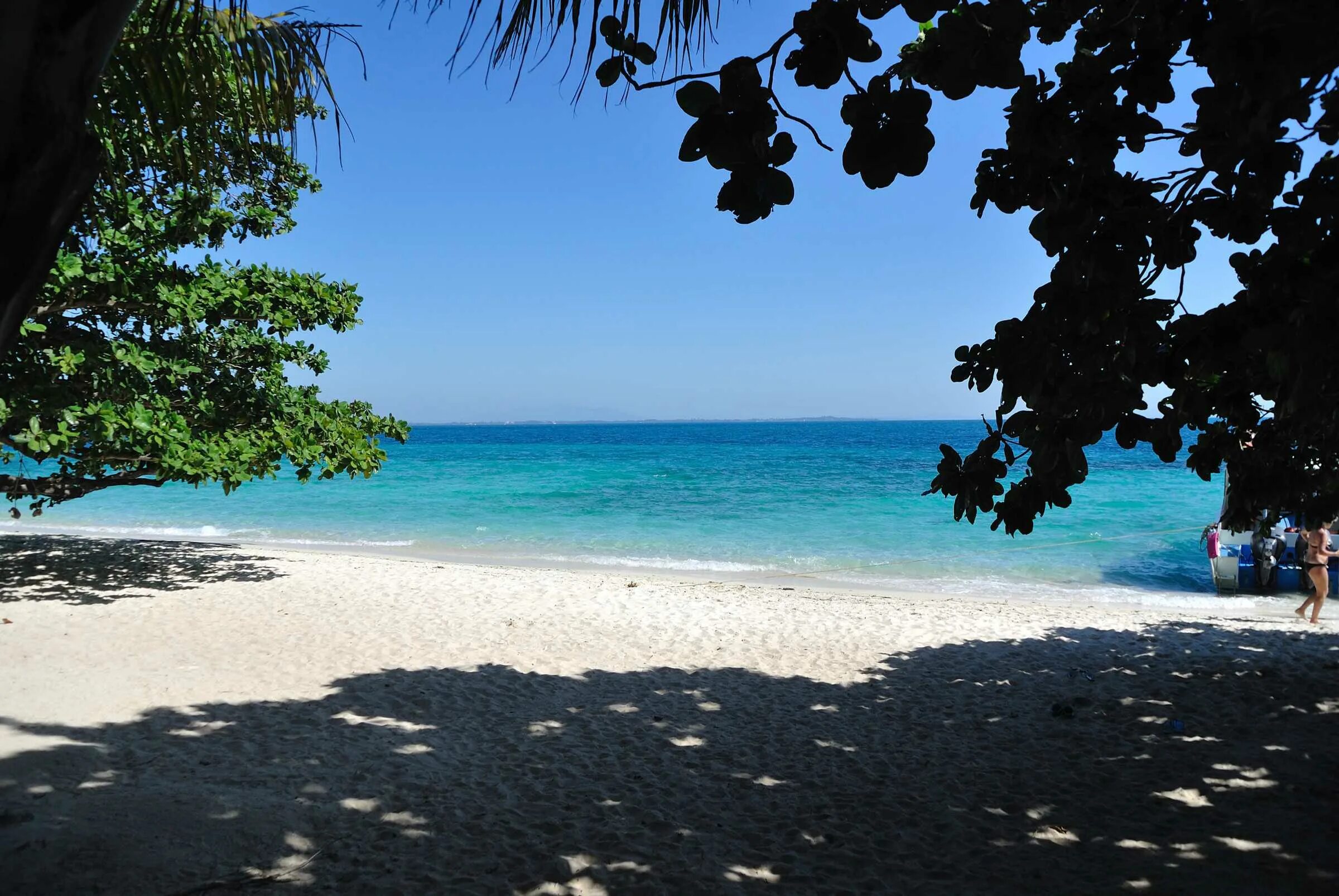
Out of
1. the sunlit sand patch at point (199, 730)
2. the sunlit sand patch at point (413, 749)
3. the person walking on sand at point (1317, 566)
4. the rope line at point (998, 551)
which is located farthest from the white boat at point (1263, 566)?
the sunlit sand patch at point (199, 730)

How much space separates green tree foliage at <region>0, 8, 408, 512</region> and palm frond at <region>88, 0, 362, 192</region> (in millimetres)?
3466

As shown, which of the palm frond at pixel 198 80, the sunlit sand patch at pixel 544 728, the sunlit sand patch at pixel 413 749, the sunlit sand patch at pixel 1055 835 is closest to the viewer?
the palm frond at pixel 198 80

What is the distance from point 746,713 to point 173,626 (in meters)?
5.79

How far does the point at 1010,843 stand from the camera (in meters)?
3.90

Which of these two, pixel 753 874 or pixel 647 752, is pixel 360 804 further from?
pixel 753 874

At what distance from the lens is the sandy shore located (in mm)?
3576

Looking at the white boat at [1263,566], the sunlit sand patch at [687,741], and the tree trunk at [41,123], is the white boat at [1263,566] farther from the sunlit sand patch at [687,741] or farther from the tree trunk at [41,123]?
the tree trunk at [41,123]

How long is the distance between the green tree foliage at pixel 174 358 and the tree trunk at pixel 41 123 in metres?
6.29

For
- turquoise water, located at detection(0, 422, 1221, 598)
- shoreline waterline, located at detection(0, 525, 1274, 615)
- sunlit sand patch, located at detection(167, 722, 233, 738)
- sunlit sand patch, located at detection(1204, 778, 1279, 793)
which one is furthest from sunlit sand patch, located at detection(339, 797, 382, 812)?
turquoise water, located at detection(0, 422, 1221, 598)

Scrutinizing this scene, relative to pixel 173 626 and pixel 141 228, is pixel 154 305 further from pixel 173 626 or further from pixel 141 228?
pixel 173 626

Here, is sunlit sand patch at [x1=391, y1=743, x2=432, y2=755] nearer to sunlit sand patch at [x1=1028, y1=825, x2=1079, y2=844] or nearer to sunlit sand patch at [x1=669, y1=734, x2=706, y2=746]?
sunlit sand patch at [x1=669, y1=734, x2=706, y2=746]

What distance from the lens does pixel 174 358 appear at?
8.72 meters

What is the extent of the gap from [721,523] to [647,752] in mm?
18512

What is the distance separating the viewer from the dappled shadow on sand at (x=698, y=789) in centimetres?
352
